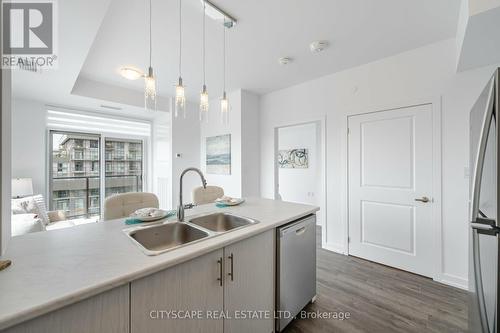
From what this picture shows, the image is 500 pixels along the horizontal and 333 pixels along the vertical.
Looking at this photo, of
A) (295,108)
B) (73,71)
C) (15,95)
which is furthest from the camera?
(295,108)

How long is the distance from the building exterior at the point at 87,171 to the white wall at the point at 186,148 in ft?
4.24

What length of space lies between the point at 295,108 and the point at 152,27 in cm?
232

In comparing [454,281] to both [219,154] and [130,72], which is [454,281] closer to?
[219,154]

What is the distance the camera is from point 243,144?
147 inches

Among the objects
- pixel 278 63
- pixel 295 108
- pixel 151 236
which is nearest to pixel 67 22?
pixel 151 236

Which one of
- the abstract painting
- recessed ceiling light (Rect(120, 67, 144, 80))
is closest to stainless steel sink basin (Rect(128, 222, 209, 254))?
recessed ceiling light (Rect(120, 67, 144, 80))

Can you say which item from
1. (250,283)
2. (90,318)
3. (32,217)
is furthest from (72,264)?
(32,217)

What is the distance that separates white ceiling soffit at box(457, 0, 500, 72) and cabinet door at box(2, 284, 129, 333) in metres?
2.59

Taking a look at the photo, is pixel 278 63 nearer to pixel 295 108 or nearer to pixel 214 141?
pixel 295 108

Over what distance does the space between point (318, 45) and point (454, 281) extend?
2.90 metres

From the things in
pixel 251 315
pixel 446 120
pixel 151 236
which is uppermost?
pixel 446 120

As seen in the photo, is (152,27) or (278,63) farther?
(278,63)

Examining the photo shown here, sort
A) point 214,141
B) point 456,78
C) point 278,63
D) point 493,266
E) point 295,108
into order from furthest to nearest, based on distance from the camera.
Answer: point 214,141, point 295,108, point 278,63, point 456,78, point 493,266

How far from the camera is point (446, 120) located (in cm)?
222
